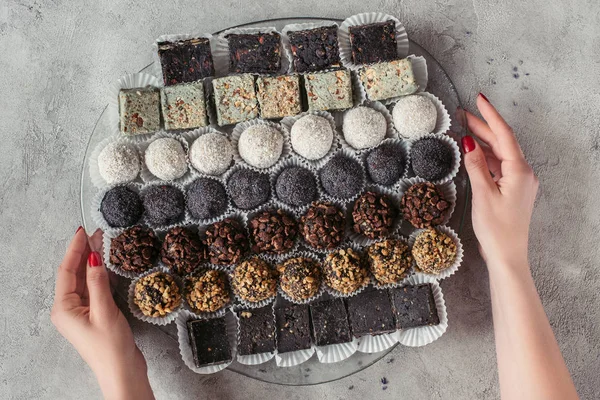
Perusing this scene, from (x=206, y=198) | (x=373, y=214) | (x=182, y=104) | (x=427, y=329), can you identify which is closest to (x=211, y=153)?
(x=206, y=198)

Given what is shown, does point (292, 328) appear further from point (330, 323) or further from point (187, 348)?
point (187, 348)

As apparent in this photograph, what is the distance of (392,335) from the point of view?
115 inches

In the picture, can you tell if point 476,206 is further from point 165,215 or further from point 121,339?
point 121,339

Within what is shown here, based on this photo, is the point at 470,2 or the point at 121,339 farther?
the point at 470,2

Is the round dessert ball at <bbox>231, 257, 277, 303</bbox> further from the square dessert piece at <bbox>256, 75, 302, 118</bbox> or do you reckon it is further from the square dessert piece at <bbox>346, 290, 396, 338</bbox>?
the square dessert piece at <bbox>256, 75, 302, 118</bbox>

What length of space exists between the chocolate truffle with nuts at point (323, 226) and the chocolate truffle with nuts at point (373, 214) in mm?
98

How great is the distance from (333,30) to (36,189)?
213 cm

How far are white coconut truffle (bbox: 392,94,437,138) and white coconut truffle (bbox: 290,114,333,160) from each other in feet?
1.35

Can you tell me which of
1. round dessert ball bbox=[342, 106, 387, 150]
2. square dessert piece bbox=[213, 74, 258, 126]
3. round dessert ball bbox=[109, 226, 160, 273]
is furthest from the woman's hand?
round dessert ball bbox=[342, 106, 387, 150]

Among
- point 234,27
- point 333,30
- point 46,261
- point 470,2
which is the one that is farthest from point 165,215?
point 470,2

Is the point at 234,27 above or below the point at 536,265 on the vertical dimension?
above

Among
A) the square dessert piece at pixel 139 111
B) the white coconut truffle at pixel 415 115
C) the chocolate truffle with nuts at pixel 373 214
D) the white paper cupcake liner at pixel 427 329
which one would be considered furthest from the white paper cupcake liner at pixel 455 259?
the square dessert piece at pixel 139 111

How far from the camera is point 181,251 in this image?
2789 mm

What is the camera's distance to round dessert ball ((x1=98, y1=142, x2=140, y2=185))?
9.27ft
